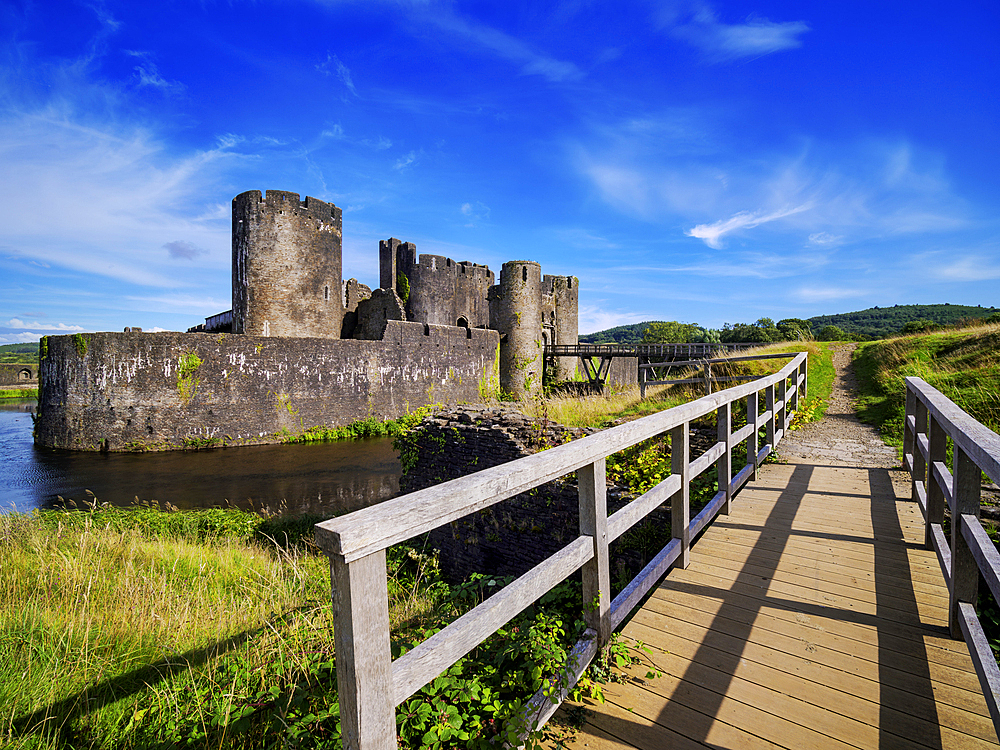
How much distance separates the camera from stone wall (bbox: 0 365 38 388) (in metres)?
48.9

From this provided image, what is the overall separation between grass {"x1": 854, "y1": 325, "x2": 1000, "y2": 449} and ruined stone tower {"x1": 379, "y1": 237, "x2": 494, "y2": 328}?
20.9 m

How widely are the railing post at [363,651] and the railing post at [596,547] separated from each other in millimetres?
1229

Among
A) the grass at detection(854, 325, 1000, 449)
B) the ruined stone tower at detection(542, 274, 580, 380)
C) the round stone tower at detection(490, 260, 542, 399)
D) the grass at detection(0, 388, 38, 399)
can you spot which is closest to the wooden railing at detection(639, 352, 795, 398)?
the grass at detection(854, 325, 1000, 449)

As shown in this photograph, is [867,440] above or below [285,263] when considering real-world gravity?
below

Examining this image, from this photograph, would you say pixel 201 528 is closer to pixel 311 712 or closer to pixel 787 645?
pixel 311 712

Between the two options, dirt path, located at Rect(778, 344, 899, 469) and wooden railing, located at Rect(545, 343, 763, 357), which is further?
wooden railing, located at Rect(545, 343, 763, 357)

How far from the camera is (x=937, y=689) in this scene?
2.12 m

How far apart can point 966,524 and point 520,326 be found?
25022 millimetres

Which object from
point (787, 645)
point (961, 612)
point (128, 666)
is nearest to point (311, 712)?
point (128, 666)

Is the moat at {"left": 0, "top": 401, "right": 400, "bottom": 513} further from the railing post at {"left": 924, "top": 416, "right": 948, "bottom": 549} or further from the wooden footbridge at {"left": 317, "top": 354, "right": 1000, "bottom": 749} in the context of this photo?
the railing post at {"left": 924, "top": 416, "right": 948, "bottom": 549}

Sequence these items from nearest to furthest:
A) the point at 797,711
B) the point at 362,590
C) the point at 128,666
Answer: the point at 362,590
the point at 797,711
the point at 128,666

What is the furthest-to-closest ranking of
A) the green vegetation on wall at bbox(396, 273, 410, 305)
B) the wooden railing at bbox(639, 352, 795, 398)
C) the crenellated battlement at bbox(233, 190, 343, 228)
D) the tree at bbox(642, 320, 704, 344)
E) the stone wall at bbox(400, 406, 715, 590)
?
the tree at bbox(642, 320, 704, 344) → the green vegetation on wall at bbox(396, 273, 410, 305) → the crenellated battlement at bbox(233, 190, 343, 228) → the wooden railing at bbox(639, 352, 795, 398) → the stone wall at bbox(400, 406, 715, 590)

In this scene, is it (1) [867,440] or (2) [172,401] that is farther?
(2) [172,401]

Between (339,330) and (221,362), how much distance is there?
8.54m
